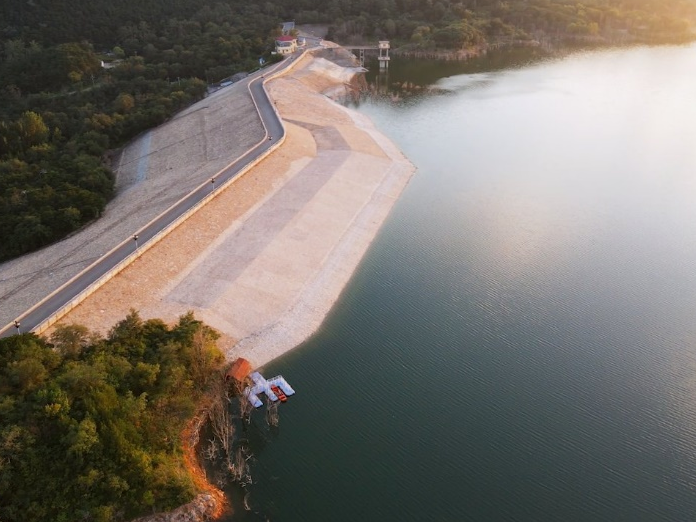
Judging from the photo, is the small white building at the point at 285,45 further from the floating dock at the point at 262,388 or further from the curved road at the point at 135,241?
the floating dock at the point at 262,388

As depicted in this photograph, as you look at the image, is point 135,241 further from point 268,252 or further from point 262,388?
point 262,388

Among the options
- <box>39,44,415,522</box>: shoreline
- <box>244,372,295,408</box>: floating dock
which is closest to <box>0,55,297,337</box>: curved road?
<box>39,44,415,522</box>: shoreline

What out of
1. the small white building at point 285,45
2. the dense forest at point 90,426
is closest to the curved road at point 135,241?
the dense forest at point 90,426

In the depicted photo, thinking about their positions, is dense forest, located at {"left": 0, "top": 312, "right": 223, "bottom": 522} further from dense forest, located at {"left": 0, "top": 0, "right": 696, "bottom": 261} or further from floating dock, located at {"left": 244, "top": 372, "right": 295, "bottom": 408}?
dense forest, located at {"left": 0, "top": 0, "right": 696, "bottom": 261}

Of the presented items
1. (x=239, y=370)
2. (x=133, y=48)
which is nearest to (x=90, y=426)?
(x=239, y=370)

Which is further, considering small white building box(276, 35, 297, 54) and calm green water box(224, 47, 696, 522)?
small white building box(276, 35, 297, 54)

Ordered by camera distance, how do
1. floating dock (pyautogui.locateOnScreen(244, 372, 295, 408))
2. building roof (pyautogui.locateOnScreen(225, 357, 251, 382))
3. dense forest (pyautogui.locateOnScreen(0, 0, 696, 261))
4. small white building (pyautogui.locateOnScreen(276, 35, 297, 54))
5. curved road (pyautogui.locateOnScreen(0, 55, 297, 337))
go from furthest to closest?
small white building (pyautogui.locateOnScreen(276, 35, 297, 54))
dense forest (pyautogui.locateOnScreen(0, 0, 696, 261))
curved road (pyautogui.locateOnScreen(0, 55, 297, 337))
building roof (pyautogui.locateOnScreen(225, 357, 251, 382))
floating dock (pyautogui.locateOnScreen(244, 372, 295, 408))
